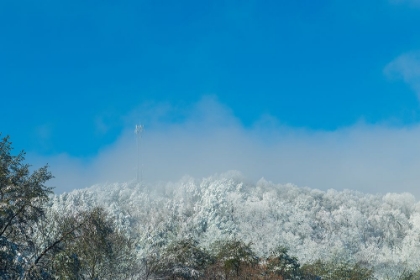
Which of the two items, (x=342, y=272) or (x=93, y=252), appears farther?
(x=342, y=272)

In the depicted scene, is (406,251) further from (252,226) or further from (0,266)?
(0,266)

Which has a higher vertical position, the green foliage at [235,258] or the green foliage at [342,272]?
the green foliage at [235,258]

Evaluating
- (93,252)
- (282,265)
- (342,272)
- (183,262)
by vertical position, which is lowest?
(342,272)

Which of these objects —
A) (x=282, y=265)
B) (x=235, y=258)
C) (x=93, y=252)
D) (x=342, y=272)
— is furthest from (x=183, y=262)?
(x=342, y=272)

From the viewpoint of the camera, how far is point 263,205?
19575cm

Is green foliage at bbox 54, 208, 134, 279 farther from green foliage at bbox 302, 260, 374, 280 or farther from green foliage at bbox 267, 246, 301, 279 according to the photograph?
green foliage at bbox 302, 260, 374, 280

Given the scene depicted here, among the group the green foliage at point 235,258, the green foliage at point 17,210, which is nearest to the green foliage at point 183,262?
the green foliage at point 235,258

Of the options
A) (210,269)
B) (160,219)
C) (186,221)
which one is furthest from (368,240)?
(210,269)

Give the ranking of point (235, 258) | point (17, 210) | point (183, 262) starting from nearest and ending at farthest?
point (17, 210) < point (183, 262) < point (235, 258)

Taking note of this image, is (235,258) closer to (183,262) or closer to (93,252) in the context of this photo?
(183,262)

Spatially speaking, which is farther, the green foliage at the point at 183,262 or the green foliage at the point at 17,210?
the green foliage at the point at 183,262

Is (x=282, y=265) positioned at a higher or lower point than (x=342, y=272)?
higher

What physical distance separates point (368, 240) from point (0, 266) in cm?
18180

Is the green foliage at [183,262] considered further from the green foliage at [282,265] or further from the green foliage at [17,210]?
the green foliage at [17,210]
